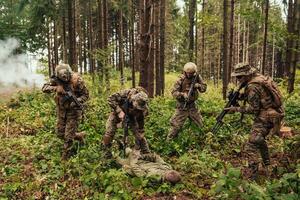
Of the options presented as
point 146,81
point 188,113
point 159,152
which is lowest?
point 159,152

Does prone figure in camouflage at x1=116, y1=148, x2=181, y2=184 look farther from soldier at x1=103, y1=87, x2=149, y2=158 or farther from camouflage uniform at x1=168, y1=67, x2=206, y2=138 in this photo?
camouflage uniform at x1=168, y1=67, x2=206, y2=138

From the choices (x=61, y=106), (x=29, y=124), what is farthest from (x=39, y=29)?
(x=61, y=106)

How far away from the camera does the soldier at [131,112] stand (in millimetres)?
7902

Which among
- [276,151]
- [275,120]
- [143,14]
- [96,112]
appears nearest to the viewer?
[275,120]

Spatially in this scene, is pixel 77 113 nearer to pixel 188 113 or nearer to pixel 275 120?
pixel 188 113

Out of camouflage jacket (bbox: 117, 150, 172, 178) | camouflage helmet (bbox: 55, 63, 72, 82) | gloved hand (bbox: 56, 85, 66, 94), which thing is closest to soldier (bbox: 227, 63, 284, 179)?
camouflage jacket (bbox: 117, 150, 172, 178)

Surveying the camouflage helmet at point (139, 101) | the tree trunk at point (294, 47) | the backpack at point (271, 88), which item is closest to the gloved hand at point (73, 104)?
the camouflage helmet at point (139, 101)

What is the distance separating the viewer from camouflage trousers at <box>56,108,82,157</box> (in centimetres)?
939

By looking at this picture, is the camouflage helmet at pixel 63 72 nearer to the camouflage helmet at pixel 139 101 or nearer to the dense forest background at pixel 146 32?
the camouflage helmet at pixel 139 101

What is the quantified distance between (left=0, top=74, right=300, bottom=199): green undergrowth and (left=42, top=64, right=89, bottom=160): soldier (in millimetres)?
388

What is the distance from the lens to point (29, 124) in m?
13.0

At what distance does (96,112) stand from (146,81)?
2.15 meters

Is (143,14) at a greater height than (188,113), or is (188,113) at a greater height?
(143,14)

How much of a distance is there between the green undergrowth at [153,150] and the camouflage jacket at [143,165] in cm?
17
